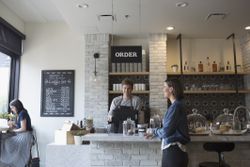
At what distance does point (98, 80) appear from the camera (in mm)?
5180

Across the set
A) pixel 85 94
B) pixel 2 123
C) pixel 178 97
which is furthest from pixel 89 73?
pixel 178 97

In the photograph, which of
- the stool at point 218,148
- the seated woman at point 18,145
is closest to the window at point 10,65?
the seated woman at point 18,145

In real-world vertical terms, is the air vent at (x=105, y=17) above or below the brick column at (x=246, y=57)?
above

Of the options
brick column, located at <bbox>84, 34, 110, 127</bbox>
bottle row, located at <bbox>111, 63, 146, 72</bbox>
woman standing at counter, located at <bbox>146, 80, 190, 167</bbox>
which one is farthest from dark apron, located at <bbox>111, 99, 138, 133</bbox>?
bottle row, located at <bbox>111, 63, 146, 72</bbox>

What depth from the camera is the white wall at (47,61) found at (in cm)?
556

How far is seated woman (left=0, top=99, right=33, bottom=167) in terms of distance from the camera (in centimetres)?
397

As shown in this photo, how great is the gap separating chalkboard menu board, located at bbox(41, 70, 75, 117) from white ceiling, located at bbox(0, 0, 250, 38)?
119cm

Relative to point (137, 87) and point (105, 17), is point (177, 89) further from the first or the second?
point (137, 87)

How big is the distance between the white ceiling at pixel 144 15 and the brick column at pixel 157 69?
225 mm

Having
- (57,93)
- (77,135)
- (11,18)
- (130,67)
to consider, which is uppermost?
(11,18)

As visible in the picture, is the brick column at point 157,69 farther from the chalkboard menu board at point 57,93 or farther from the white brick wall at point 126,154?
the white brick wall at point 126,154

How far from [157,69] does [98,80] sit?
1.25 m

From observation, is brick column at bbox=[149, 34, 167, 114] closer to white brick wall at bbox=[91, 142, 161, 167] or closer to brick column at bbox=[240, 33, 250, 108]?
brick column at bbox=[240, 33, 250, 108]

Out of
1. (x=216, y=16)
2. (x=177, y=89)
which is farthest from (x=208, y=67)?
(x=177, y=89)
